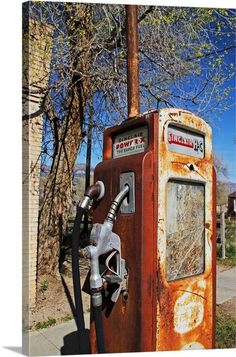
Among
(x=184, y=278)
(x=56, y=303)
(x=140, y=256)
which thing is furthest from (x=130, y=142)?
(x=56, y=303)

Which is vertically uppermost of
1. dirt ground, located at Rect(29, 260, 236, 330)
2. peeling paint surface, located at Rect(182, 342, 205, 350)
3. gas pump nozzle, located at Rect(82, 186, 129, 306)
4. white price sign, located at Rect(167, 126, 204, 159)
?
white price sign, located at Rect(167, 126, 204, 159)

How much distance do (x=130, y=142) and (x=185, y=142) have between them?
0.86 feet

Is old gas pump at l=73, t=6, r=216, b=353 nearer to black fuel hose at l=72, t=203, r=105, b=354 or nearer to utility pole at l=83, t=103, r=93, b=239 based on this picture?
black fuel hose at l=72, t=203, r=105, b=354

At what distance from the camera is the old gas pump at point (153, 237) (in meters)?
1.85

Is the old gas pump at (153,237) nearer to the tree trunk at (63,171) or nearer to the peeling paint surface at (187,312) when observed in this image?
the peeling paint surface at (187,312)

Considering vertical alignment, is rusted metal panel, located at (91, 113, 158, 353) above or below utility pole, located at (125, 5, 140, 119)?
below

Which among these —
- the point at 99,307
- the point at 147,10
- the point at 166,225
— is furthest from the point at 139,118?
the point at 147,10

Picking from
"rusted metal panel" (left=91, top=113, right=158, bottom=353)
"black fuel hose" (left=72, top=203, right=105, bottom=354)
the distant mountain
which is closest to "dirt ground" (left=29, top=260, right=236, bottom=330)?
the distant mountain

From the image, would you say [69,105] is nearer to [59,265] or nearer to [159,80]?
[159,80]

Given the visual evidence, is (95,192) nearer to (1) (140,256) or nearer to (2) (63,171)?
(1) (140,256)

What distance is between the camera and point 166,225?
1915 millimetres

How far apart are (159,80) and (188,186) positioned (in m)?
Answer: 2.28

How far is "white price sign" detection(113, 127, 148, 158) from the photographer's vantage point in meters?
1.95

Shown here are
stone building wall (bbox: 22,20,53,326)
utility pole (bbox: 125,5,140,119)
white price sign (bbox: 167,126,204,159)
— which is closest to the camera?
white price sign (bbox: 167,126,204,159)
